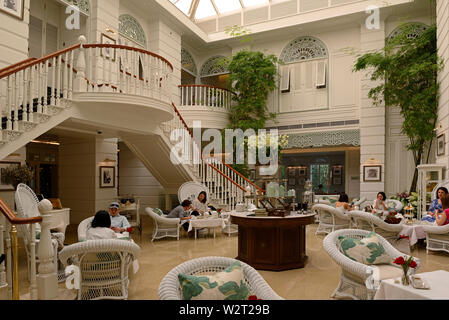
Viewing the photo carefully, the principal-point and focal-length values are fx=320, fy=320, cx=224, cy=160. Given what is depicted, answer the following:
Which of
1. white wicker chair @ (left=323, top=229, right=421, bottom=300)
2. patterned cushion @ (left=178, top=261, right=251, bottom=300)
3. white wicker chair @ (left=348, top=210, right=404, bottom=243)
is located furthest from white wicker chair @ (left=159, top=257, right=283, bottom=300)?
white wicker chair @ (left=348, top=210, right=404, bottom=243)

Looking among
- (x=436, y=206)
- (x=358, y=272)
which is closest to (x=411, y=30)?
(x=436, y=206)

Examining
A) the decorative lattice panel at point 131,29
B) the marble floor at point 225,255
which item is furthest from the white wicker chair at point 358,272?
the decorative lattice panel at point 131,29

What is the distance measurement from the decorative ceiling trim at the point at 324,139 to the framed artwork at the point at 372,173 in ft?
2.87

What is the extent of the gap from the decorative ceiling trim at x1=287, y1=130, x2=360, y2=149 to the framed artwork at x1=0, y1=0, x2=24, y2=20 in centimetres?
840

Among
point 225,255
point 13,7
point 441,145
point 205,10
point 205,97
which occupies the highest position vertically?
point 205,10

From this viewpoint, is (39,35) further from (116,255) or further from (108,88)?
(116,255)

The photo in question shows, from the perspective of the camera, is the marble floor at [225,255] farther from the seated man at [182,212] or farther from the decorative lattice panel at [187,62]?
the decorative lattice panel at [187,62]

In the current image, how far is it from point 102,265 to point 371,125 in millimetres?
9300

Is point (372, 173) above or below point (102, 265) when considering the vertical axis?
above

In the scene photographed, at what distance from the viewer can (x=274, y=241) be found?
15.1 ft

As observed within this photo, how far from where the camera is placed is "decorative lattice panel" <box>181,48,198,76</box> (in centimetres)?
1242

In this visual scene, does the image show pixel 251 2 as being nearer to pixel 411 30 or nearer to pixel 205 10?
pixel 205 10

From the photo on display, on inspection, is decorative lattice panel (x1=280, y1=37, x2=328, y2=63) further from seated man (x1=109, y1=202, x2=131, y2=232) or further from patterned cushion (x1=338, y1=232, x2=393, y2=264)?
patterned cushion (x1=338, y1=232, x2=393, y2=264)

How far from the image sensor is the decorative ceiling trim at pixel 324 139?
10.5 m
